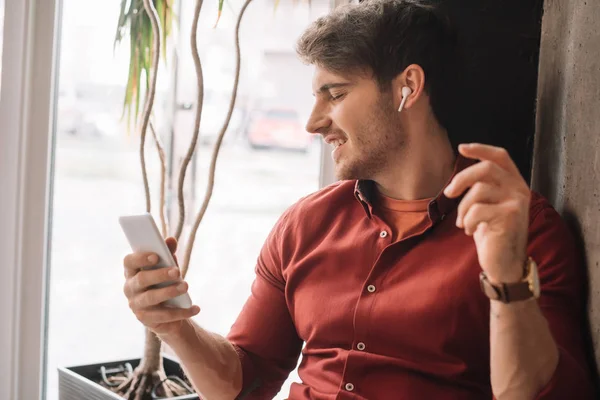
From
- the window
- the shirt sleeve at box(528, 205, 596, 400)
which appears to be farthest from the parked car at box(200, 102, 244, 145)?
the shirt sleeve at box(528, 205, 596, 400)

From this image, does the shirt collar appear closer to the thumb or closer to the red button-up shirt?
the red button-up shirt

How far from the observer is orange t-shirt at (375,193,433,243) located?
52.3 inches

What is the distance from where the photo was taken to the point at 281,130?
2.10 m

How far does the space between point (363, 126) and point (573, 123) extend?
0.42 metres

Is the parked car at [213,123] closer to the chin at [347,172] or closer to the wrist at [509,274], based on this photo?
the chin at [347,172]

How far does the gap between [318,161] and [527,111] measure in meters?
0.76

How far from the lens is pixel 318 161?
209 centimetres

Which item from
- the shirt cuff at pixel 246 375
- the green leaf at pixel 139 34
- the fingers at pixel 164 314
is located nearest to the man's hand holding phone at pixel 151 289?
the fingers at pixel 164 314

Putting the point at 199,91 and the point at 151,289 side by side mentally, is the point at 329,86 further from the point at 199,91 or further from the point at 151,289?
the point at 151,289

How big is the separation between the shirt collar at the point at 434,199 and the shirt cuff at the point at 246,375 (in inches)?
16.3

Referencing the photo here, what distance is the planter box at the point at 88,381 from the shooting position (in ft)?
5.47

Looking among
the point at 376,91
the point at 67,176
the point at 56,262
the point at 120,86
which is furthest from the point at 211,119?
the point at 376,91

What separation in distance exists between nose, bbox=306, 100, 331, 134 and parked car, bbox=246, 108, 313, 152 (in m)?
0.64

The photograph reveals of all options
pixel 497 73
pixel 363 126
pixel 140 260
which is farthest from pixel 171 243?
pixel 497 73
